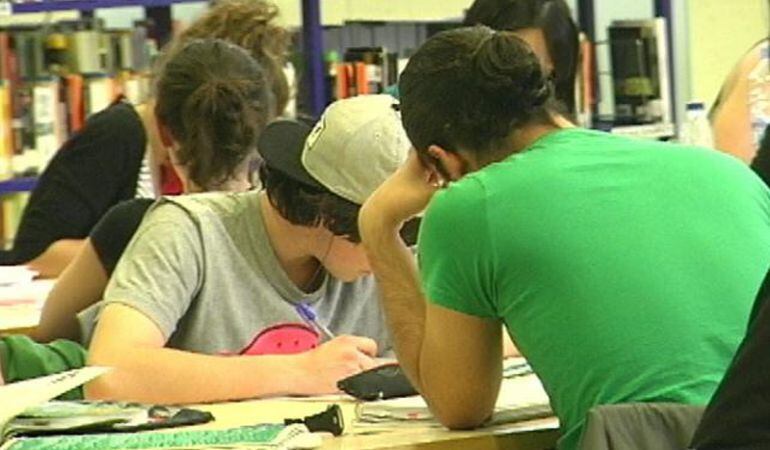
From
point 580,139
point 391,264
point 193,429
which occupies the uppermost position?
point 580,139

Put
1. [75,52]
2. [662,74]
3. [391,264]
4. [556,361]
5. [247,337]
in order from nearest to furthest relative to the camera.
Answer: [556,361] < [391,264] < [247,337] < [75,52] < [662,74]

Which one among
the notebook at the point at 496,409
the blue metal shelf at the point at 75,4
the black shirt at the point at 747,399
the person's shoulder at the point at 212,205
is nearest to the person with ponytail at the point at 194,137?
the person's shoulder at the point at 212,205

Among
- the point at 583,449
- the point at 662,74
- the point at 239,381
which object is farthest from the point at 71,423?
the point at 662,74

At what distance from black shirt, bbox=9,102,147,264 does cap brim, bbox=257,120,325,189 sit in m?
1.26

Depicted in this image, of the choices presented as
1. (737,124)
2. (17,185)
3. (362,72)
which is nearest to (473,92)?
(737,124)

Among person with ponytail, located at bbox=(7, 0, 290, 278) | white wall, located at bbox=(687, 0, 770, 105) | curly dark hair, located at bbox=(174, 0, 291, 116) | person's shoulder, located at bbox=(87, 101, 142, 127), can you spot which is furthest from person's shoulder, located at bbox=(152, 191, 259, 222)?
white wall, located at bbox=(687, 0, 770, 105)

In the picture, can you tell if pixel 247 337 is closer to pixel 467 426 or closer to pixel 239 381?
pixel 239 381

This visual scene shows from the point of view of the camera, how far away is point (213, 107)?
2809mm

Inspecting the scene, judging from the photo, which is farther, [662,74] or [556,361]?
[662,74]

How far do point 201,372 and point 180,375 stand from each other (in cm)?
3

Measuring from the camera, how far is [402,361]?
2.20m

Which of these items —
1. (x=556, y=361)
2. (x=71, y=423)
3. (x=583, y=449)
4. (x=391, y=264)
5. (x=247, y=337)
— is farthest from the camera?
(x=247, y=337)

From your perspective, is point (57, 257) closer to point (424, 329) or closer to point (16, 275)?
point (16, 275)

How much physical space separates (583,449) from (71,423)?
0.69 metres
